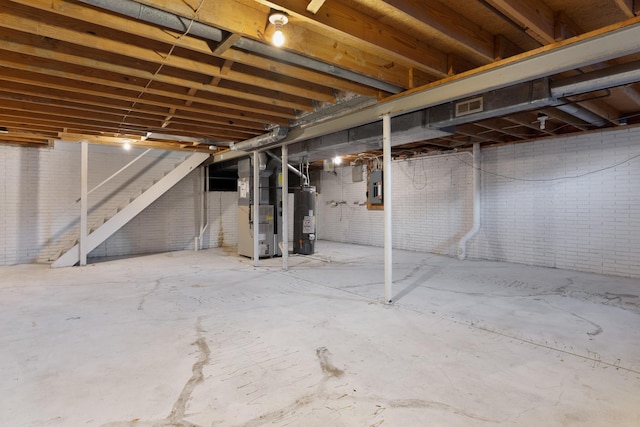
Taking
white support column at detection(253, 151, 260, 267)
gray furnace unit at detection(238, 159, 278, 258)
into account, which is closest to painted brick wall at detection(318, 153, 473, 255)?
gray furnace unit at detection(238, 159, 278, 258)

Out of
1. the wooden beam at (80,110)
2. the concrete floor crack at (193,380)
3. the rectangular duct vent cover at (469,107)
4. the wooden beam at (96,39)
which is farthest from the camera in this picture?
the wooden beam at (80,110)

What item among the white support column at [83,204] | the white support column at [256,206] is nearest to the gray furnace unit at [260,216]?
the white support column at [256,206]

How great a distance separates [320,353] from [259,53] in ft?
8.30

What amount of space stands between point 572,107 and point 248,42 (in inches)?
154

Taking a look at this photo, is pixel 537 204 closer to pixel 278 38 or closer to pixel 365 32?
pixel 365 32

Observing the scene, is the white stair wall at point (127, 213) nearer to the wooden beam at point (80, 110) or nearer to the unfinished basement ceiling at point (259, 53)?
the unfinished basement ceiling at point (259, 53)

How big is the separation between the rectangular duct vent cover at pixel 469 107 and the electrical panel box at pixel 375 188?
1753mm

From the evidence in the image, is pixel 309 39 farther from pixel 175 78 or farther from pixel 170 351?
pixel 170 351

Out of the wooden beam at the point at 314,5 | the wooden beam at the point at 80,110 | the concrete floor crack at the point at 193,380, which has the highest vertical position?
the wooden beam at the point at 80,110

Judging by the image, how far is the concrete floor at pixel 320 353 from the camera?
1.94m

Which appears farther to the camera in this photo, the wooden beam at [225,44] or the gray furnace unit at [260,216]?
the gray furnace unit at [260,216]

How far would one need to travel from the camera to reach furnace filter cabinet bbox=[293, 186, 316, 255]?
7.80 meters

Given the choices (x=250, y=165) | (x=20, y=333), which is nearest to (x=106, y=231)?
(x=250, y=165)

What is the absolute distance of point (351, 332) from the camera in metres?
3.10
